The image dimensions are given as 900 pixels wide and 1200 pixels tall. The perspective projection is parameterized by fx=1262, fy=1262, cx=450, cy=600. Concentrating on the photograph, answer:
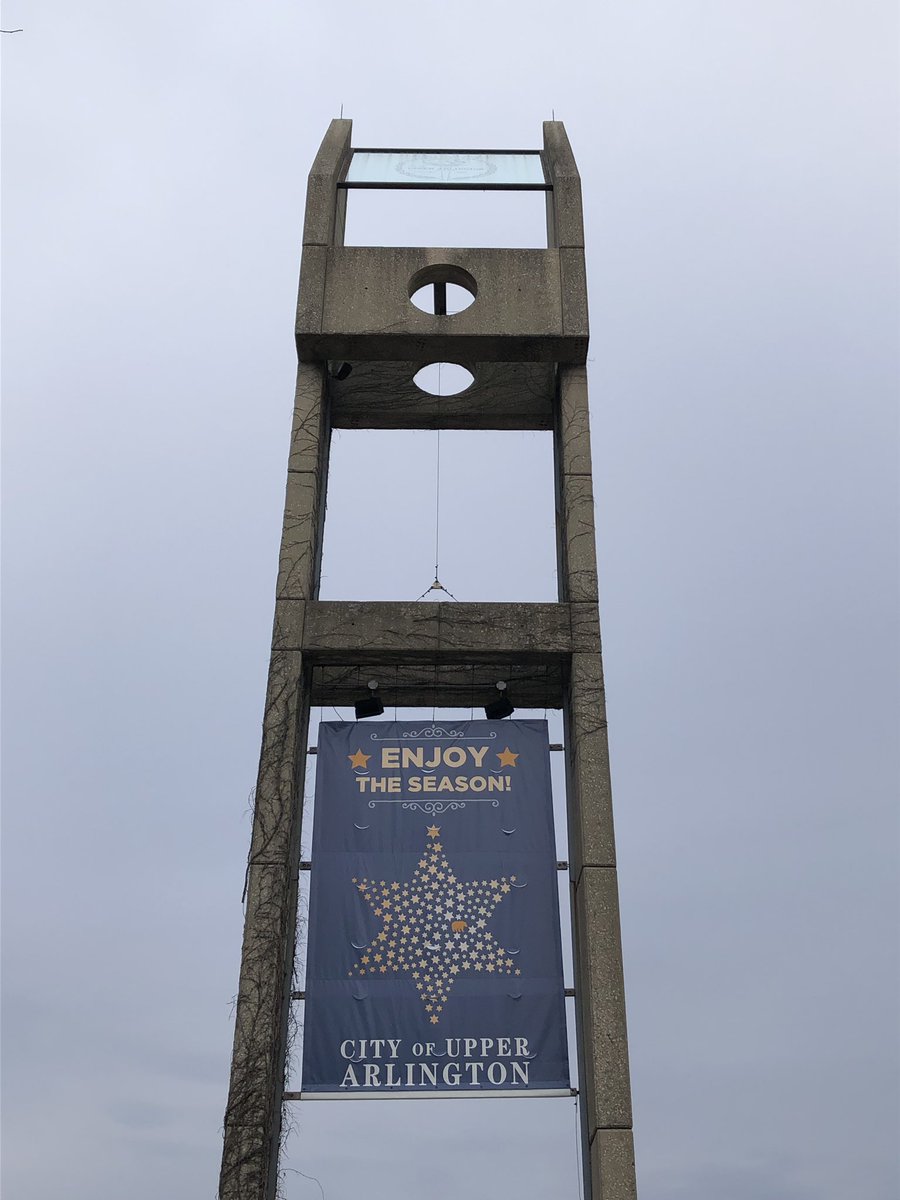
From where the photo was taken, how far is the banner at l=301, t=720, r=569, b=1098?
1233 cm

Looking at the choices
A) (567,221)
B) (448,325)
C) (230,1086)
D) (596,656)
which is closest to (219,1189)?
(230,1086)

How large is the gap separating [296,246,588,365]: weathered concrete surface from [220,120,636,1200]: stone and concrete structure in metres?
0.02

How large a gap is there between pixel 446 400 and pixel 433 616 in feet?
12.9

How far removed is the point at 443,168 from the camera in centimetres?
1745

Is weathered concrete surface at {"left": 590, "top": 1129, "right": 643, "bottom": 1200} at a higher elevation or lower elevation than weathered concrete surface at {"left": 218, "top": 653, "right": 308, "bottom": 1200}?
lower

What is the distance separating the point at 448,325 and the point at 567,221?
8.00 ft

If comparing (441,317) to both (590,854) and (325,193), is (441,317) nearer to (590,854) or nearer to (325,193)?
(325,193)

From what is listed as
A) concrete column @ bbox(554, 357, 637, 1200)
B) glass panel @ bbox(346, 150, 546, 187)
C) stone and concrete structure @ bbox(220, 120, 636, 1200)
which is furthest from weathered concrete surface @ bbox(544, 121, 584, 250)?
concrete column @ bbox(554, 357, 637, 1200)

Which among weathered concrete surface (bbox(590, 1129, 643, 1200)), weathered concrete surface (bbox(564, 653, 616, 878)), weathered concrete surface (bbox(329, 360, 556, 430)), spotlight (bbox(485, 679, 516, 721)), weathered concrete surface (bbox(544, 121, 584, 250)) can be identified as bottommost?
weathered concrete surface (bbox(590, 1129, 643, 1200))

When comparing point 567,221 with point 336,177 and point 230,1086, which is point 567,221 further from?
point 230,1086

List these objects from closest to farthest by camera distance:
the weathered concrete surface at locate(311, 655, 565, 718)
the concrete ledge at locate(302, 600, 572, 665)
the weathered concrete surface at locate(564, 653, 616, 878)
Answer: the weathered concrete surface at locate(564, 653, 616, 878)
the concrete ledge at locate(302, 600, 572, 665)
the weathered concrete surface at locate(311, 655, 565, 718)

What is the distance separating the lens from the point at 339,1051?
12.3m

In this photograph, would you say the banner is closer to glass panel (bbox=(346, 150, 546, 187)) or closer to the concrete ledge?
the concrete ledge

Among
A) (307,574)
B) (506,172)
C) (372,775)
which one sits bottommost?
(372,775)
